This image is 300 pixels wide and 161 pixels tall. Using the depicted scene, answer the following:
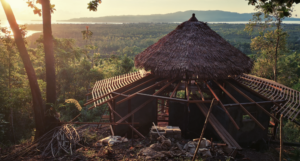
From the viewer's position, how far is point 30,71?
343 inches

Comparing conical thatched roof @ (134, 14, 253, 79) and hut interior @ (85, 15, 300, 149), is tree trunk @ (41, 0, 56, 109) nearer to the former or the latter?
hut interior @ (85, 15, 300, 149)

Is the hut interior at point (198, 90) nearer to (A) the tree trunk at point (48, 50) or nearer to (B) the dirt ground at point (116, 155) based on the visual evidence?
(B) the dirt ground at point (116, 155)

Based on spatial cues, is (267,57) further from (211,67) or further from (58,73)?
(58,73)

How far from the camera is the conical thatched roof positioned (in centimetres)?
924

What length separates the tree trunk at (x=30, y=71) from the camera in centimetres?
829

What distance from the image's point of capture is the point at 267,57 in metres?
21.2

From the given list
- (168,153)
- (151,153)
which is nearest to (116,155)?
(151,153)

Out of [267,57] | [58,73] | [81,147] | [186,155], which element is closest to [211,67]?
[186,155]

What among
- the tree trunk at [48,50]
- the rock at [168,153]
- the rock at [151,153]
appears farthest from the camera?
the tree trunk at [48,50]

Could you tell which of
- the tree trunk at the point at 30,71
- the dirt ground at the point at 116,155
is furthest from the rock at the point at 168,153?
the tree trunk at the point at 30,71

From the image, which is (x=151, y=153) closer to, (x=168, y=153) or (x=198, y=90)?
(x=168, y=153)

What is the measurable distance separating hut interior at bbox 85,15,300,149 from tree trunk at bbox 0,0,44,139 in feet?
7.27

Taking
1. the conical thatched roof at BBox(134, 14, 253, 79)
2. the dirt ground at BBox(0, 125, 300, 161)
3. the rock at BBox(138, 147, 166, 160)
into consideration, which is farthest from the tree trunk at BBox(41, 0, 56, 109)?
the rock at BBox(138, 147, 166, 160)

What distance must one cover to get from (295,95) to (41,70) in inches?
995
